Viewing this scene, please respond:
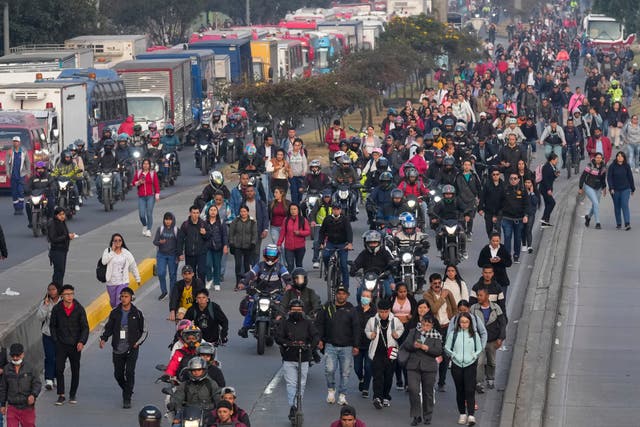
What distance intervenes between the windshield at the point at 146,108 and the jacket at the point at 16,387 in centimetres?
3385

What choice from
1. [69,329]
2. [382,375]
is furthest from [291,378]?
[69,329]

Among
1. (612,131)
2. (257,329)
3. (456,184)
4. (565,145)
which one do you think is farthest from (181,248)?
(612,131)

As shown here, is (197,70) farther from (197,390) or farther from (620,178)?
(197,390)

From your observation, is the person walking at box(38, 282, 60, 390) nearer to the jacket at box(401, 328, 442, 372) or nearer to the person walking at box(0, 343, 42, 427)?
the person walking at box(0, 343, 42, 427)

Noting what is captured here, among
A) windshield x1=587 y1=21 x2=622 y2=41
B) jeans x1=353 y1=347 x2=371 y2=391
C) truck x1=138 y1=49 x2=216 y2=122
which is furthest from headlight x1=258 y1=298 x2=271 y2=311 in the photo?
windshield x1=587 y1=21 x2=622 y2=41

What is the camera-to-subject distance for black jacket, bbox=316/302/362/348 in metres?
17.3

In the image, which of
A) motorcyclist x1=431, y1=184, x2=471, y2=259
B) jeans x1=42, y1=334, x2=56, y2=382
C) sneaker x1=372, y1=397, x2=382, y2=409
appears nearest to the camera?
sneaker x1=372, y1=397, x2=382, y2=409

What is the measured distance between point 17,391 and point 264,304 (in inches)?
182

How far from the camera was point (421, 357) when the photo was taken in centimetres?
1684

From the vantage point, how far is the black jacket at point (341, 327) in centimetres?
1734

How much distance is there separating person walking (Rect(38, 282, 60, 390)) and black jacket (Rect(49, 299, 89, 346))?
0.15 meters

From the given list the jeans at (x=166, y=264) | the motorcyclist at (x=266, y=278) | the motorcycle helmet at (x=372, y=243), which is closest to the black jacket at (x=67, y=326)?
the motorcyclist at (x=266, y=278)

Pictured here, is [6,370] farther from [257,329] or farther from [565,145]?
[565,145]

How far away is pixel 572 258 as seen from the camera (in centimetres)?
2814
